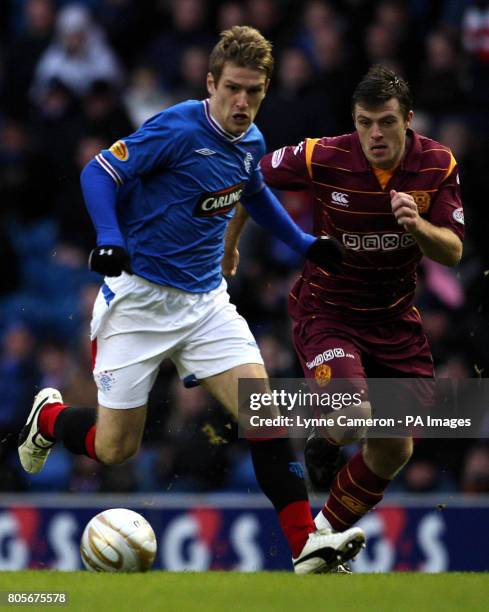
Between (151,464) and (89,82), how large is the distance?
3762 mm

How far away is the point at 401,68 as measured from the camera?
38.9 feet

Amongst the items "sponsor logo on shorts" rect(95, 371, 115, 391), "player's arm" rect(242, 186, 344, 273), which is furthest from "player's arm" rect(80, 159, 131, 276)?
"player's arm" rect(242, 186, 344, 273)

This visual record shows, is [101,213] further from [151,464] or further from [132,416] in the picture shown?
[151,464]

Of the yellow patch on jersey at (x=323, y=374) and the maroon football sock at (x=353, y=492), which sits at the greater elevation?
Result: the yellow patch on jersey at (x=323, y=374)

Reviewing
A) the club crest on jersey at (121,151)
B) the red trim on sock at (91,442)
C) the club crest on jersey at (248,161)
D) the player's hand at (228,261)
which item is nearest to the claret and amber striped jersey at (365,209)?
the club crest on jersey at (248,161)

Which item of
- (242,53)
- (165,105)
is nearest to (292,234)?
(242,53)

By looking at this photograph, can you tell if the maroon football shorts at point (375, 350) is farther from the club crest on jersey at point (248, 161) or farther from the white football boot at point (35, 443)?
the white football boot at point (35, 443)

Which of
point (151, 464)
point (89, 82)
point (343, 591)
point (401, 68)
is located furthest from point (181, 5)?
point (343, 591)

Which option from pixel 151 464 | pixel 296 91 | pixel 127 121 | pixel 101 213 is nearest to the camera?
pixel 101 213

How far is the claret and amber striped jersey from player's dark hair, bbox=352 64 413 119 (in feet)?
0.97

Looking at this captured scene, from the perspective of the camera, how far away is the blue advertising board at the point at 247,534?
945 cm

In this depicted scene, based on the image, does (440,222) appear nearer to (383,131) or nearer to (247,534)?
(383,131)

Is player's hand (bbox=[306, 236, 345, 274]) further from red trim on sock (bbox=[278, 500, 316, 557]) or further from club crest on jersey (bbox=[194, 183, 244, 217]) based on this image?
red trim on sock (bbox=[278, 500, 316, 557])

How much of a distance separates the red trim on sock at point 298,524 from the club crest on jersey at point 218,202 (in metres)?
1.35
